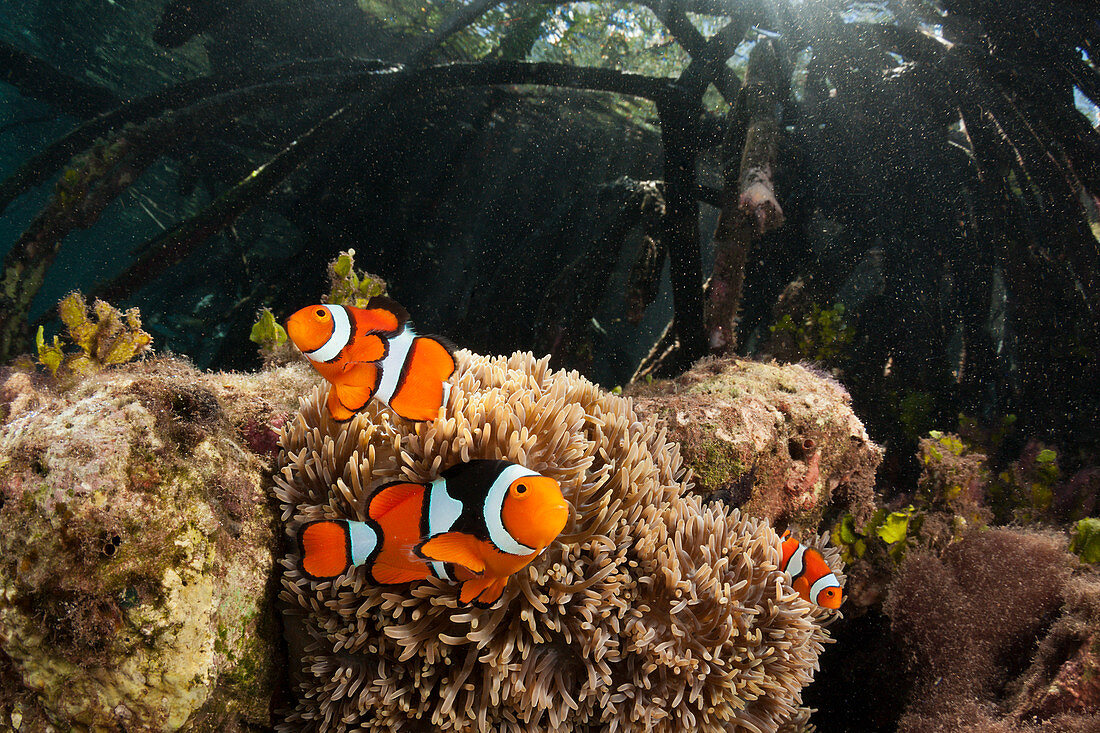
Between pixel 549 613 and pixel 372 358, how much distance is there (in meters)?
1.08

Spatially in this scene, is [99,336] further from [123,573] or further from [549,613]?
[549,613]

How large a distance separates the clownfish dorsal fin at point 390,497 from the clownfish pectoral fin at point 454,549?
130mm

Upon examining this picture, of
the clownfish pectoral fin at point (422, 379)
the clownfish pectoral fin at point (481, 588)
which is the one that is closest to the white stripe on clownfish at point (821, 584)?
the clownfish pectoral fin at point (481, 588)

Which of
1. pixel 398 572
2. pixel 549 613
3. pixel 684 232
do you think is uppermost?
pixel 684 232

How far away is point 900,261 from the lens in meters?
6.68

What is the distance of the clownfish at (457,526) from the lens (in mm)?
1061

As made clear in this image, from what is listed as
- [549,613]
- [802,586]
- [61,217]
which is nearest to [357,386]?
[549,613]

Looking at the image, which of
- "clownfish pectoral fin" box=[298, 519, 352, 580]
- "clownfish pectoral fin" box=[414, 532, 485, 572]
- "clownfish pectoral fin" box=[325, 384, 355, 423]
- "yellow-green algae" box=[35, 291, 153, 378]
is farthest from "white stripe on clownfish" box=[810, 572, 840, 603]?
"yellow-green algae" box=[35, 291, 153, 378]

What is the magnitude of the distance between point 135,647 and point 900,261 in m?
8.65

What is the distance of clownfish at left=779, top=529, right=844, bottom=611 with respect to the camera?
204 cm

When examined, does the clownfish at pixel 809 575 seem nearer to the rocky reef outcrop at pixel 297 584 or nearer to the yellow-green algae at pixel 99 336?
the rocky reef outcrop at pixel 297 584

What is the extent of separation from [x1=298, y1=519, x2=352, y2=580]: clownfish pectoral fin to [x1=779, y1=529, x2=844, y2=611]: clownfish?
1833mm

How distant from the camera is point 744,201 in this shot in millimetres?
4184

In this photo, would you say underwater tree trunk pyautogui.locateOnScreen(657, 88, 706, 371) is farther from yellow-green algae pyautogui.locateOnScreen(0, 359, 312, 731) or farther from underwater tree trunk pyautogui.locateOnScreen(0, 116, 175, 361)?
underwater tree trunk pyautogui.locateOnScreen(0, 116, 175, 361)
